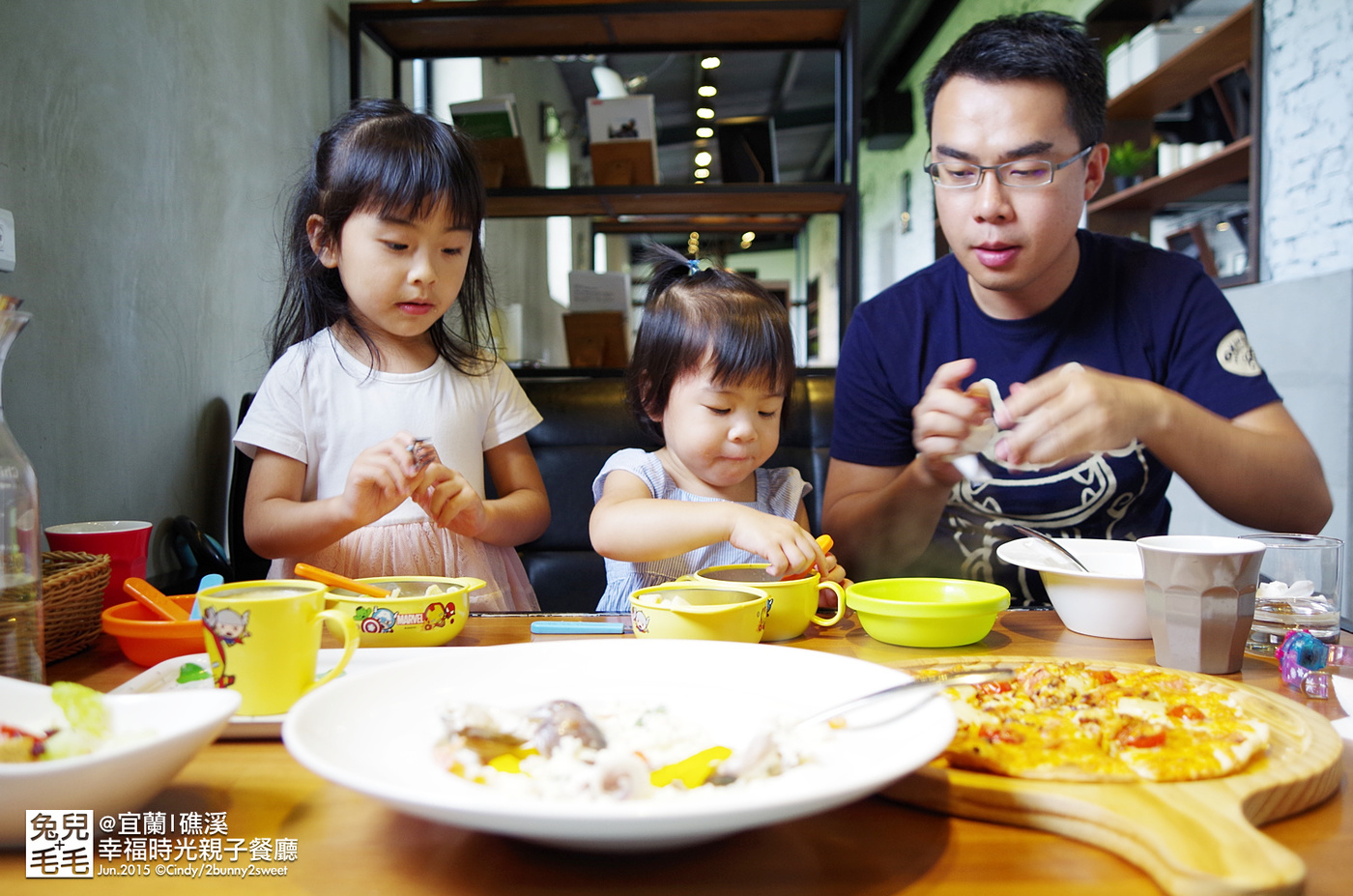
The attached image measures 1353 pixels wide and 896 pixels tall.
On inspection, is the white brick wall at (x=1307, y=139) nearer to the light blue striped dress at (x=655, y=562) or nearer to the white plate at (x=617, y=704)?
the light blue striped dress at (x=655, y=562)

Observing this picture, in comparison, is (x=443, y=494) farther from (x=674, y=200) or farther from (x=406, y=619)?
(x=674, y=200)

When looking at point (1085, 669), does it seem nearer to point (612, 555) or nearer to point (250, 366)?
point (612, 555)

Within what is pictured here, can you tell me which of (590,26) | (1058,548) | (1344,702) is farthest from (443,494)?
(590,26)

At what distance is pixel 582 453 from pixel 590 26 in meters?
1.53

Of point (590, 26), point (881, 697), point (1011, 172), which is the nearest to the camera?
point (881, 697)

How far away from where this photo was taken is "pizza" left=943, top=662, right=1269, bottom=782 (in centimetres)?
57

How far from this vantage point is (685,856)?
51 centimetres

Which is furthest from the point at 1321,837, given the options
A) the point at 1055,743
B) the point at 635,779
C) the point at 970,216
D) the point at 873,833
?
the point at 970,216

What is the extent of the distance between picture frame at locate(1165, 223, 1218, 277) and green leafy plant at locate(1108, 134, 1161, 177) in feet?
1.12

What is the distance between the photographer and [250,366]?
2291 millimetres

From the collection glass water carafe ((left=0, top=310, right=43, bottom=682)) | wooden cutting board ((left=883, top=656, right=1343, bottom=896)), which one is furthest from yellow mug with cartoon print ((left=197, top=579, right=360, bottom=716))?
wooden cutting board ((left=883, top=656, right=1343, bottom=896))

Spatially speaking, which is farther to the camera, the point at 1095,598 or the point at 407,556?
the point at 407,556

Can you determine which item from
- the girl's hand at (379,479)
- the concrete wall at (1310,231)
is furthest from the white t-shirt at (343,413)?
the concrete wall at (1310,231)

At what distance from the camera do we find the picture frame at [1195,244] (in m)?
3.56
